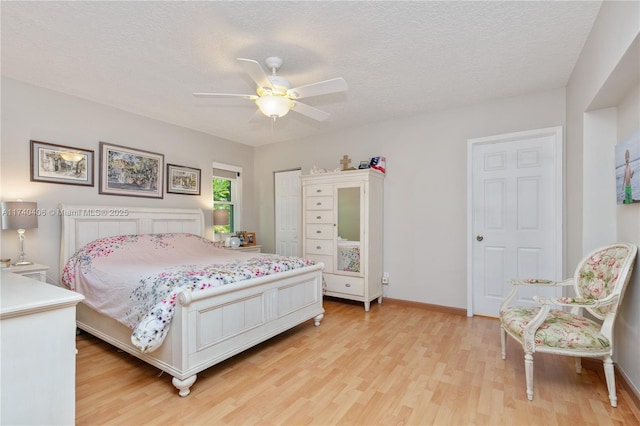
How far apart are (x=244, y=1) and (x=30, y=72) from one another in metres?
2.31

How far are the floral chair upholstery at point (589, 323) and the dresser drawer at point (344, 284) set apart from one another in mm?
1854

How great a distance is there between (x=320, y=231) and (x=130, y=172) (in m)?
2.43

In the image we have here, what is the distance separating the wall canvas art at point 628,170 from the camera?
188 centimetres

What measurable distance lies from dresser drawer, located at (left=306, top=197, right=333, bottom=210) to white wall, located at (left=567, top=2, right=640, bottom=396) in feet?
8.19

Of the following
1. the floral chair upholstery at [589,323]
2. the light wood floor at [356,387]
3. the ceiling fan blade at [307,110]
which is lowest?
the light wood floor at [356,387]

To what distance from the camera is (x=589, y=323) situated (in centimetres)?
208

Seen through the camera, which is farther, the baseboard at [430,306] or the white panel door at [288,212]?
the white panel door at [288,212]

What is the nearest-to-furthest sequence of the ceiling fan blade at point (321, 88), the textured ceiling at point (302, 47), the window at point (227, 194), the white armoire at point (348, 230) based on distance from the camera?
the textured ceiling at point (302, 47)
the ceiling fan blade at point (321, 88)
the white armoire at point (348, 230)
the window at point (227, 194)

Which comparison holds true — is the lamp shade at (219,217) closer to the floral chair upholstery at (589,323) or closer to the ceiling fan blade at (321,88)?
the ceiling fan blade at (321,88)

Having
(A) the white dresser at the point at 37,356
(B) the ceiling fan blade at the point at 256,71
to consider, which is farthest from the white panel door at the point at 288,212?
(A) the white dresser at the point at 37,356

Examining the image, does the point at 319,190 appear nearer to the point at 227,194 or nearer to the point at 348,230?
the point at 348,230

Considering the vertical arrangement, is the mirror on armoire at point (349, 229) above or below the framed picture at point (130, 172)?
below

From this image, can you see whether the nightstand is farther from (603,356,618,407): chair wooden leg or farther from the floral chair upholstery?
(603,356,618,407): chair wooden leg

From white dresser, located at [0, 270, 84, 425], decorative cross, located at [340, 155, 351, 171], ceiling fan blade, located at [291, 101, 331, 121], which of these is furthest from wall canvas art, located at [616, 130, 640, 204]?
white dresser, located at [0, 270, 84, 425]
